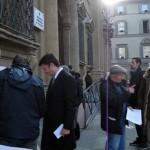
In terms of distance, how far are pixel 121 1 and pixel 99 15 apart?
141 feet

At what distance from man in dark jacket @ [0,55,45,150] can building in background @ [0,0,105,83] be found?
2212mm

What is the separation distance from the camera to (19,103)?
4.57m

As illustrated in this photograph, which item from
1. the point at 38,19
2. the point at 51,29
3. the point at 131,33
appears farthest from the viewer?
the point at 131,33

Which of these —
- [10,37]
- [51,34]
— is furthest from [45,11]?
[10,37]

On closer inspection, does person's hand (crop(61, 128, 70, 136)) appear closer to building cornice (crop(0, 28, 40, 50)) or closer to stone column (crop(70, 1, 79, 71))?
building cornice (crop(0, 28, 40, 50))

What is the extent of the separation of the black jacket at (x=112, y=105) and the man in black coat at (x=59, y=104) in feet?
3.76

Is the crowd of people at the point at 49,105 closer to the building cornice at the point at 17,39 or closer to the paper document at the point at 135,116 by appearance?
the paper document at the point at 135,116

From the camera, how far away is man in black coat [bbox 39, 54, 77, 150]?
5.39 meters

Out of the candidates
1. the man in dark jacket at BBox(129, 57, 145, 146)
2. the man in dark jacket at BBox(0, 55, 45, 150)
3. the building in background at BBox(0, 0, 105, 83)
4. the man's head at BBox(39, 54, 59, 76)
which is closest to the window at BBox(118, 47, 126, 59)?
the building in background at BBox(0, 0, 105, 83)

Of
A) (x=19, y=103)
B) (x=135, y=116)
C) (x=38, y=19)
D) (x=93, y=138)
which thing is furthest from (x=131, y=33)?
(x=19, y=103)

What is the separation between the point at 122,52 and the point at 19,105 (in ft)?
219

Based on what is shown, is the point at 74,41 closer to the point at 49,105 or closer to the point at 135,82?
the point at 135,82

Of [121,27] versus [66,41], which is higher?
[121,27]

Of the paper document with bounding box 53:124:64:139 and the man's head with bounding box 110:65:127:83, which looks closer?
the paper document with bounding box 53:124:64:139
